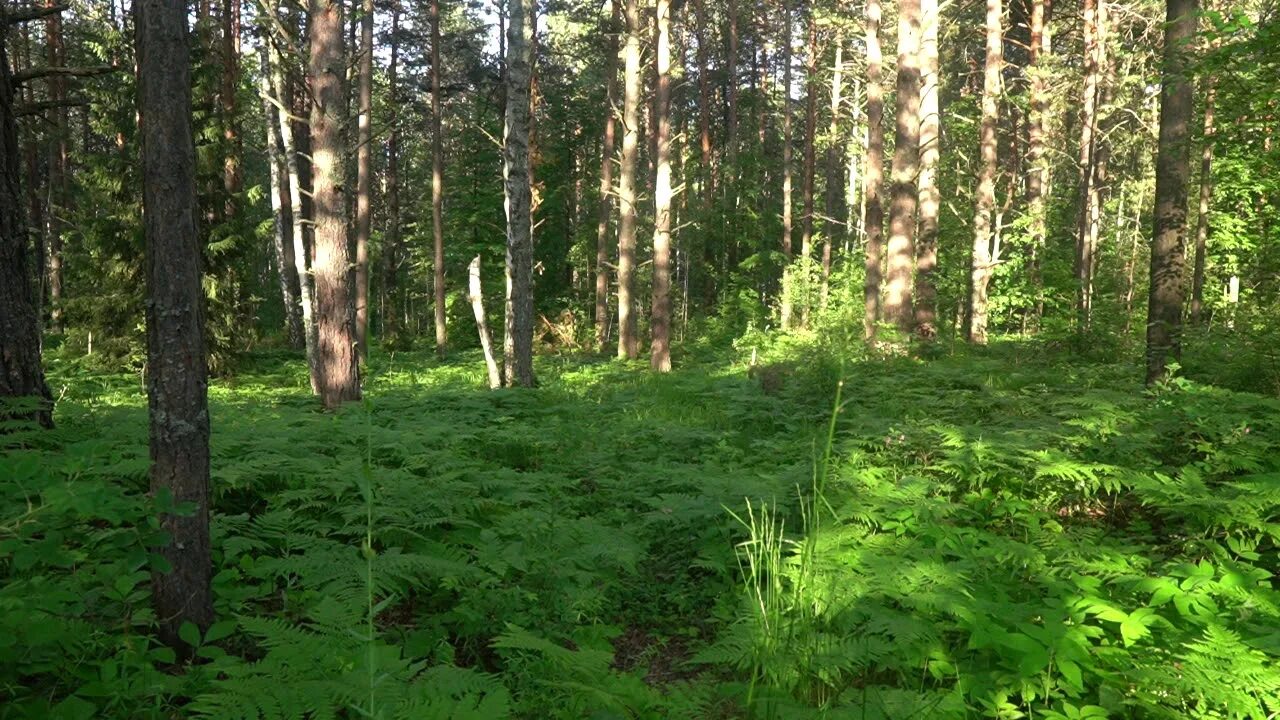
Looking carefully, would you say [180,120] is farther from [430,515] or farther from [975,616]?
[975,616]

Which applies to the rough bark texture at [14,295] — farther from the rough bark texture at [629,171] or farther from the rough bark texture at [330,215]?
the rough bark texture at [629,171]

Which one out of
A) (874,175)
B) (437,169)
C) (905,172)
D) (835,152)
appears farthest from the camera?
(835,152)

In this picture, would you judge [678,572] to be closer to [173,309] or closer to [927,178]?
[173,309]

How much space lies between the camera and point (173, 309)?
2.76 metres

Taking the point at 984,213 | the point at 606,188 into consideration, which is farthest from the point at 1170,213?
the point at 606,188

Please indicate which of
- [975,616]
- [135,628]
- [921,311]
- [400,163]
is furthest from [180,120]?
[400,163]

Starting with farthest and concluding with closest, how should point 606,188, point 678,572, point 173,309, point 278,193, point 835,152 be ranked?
point 835,152, point 606,188, point 278,193, point 678,572, point 173,309

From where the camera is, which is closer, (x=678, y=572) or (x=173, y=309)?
(x=173, y=309)

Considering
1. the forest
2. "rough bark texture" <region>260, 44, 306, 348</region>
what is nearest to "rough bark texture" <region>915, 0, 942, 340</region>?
the forest

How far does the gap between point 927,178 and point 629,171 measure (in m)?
6.81

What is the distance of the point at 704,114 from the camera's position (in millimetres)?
25859

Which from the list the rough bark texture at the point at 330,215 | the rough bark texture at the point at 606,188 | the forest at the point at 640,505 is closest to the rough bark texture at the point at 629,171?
the rough bark texture at the point at 606,188

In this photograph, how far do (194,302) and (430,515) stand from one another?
1.75 metres

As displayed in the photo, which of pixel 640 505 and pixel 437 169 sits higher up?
pixel 437 169
